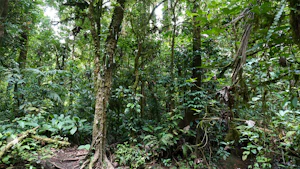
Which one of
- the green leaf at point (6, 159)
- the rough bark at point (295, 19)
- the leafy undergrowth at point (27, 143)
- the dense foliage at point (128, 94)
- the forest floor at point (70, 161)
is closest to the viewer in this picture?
the rough bark at point (295, 19)

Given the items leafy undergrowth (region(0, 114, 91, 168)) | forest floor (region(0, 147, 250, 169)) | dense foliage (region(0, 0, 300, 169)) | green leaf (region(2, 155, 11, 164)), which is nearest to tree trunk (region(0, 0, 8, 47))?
dense foliage (region(0, 0, 300, 169))

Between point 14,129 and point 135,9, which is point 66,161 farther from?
point 135,9

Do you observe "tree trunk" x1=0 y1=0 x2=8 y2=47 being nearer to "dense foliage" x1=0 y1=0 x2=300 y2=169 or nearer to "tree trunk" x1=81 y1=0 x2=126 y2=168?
"dense foliage" x1=0 y1=0 x2=300 y2=169

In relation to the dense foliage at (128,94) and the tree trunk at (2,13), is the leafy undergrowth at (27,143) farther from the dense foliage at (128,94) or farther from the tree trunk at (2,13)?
the tree trunk at (2,13)

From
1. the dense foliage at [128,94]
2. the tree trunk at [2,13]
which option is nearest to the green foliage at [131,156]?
the dense foliage at [128,94]

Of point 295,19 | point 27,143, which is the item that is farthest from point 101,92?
point 295,19

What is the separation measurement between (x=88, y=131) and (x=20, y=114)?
180 cm

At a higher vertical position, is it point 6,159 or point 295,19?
point 295,19

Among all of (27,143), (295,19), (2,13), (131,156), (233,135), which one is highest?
(2,13)

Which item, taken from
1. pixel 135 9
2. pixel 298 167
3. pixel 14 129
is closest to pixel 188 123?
pixel 298 167

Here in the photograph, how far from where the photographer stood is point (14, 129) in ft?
12.1

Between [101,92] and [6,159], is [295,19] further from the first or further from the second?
[6,159]

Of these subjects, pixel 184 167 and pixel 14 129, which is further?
pixel 184 167

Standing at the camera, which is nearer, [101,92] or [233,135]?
[233,135]
